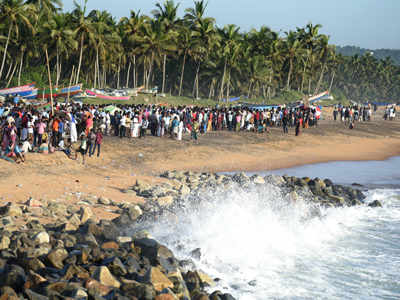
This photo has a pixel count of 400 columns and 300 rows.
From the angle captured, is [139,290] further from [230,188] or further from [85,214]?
[230,188]

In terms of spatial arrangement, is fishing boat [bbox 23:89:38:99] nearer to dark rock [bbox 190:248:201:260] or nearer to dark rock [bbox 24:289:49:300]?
dark rock [bbox 190:248:201:260]

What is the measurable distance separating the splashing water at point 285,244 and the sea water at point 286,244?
2 centimetres

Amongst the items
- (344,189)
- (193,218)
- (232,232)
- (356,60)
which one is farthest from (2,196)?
(356,60)

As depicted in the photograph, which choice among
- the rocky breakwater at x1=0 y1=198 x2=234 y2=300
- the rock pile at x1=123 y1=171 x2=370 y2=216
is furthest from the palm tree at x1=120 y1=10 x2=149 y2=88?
the rocky breakwater at x1=0 y1=198 x2=234 y2=300

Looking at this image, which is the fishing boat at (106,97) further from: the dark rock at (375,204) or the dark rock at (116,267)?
the dark rock at (116,267)

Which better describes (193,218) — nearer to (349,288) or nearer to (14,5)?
(349,288)

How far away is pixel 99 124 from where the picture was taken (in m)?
19.7

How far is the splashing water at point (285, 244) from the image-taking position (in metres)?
9.63

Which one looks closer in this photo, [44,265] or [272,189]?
[44,265]

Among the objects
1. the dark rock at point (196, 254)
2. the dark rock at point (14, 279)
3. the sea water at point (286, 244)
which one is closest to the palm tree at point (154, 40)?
the sea water at point (286, 244)

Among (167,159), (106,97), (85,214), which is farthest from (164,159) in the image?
(106,97)

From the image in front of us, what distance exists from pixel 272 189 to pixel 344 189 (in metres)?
3.44

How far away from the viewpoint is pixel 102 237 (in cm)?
962

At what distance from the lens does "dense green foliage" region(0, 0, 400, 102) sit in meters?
44.1
